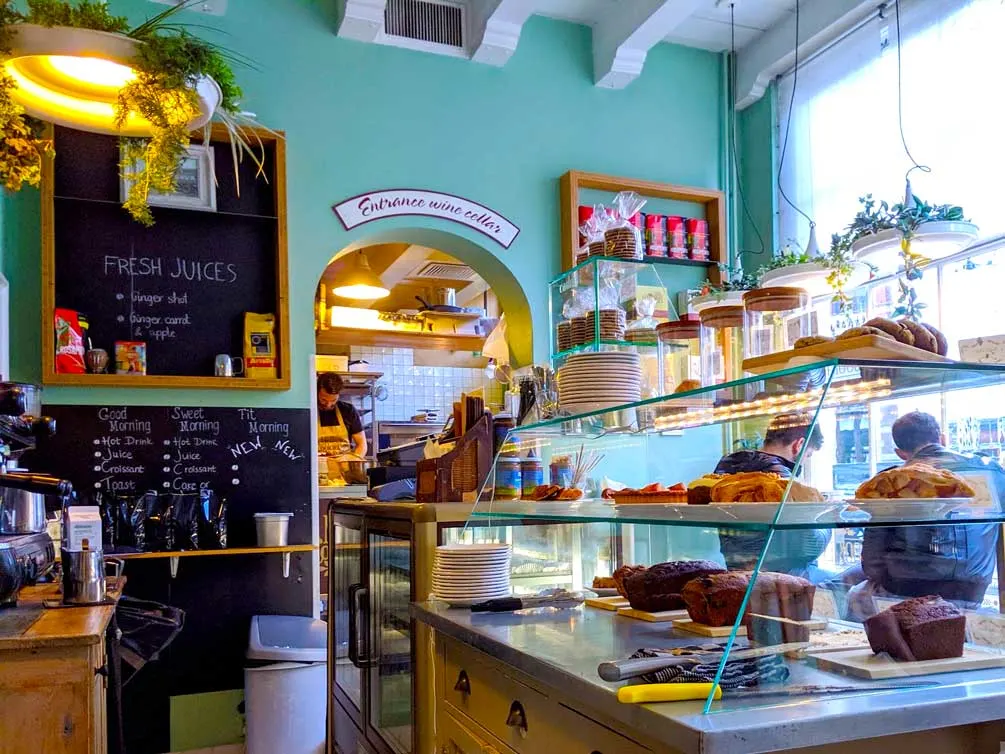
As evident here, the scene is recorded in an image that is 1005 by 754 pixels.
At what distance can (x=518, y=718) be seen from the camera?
1766mm

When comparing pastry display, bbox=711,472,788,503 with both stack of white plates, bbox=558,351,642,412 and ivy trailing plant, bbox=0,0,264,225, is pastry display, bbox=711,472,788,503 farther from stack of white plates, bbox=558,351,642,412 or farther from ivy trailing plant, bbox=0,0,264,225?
ivy trailing plant, bbox=0,0,264,225

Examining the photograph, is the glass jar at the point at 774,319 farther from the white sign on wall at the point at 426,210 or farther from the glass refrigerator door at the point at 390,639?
the white sign on wall at the point at 426,210

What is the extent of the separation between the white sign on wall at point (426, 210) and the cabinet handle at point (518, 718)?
334 centimetres

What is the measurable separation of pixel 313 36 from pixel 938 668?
438cm

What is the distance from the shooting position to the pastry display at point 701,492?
1.72 metres

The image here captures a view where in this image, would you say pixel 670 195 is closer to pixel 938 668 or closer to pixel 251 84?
pixel 251 84

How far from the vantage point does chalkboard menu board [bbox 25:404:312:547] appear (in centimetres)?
404

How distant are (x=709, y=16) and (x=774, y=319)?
4000 mm

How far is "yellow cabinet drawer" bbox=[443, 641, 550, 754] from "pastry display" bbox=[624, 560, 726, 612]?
382 mm

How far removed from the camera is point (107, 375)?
4.04 m

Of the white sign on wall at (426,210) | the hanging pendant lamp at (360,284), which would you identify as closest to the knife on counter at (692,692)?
the white sign on wall at (426,210)

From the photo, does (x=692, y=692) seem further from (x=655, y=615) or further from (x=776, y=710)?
(x=655, y=615)

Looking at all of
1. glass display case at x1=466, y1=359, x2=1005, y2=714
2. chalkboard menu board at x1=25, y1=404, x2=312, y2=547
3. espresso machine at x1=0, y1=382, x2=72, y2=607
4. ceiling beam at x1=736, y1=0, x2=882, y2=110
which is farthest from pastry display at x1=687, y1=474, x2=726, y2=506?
ceiling beam at x1=736, y1=0, x2=882, y2=110

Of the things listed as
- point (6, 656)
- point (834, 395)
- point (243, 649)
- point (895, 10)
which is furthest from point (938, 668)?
point (895, 10)
